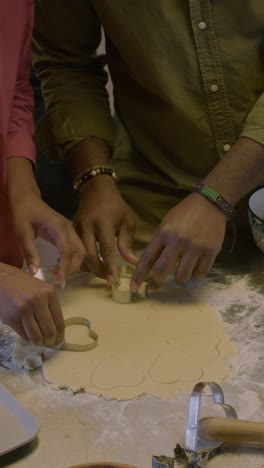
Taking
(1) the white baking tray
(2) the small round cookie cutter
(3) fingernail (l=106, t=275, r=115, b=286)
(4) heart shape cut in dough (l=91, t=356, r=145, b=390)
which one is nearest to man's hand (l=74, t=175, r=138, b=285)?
(3) fingernail (l=106, t=275, r=115, b=286)

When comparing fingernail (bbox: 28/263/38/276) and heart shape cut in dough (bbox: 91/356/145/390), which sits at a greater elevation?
fingernail (bbox: 28/263/38/276)

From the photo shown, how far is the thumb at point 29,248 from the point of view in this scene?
3.59ft

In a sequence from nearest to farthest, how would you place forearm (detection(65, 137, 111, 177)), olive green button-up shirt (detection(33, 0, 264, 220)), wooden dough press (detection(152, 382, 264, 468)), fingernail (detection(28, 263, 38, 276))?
1. wooden dough press (detection(152, 382, 264, 468))
2. fingernail (detection(28, 263, 38, 276))
3. olive green button-up shirt (detection(33, 0, 264, 220))
4. forearm (detection(65, 137, 111, 177))

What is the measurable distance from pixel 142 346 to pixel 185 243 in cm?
20

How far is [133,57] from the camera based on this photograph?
4.18 ft

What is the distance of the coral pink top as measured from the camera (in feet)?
3.74

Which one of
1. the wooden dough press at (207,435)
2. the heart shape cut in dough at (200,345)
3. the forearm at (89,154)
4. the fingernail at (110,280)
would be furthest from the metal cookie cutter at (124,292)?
the wooden dough press at (207,435)

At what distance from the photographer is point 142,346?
103 cm

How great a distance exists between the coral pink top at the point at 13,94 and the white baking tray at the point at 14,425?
50cm

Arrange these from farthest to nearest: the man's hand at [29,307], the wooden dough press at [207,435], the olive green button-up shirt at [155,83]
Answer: the olive green button-up shirt at [155,83] < the man's hand at [29,307] < the wooden dough press at [207,435]

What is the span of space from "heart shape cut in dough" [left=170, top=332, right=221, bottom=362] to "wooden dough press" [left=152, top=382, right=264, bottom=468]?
0.66ft

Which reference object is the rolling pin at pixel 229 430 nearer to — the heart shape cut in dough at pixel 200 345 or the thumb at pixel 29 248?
the heart shape cut in dough at pixel 200 345

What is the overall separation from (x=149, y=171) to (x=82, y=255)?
0.35 meters

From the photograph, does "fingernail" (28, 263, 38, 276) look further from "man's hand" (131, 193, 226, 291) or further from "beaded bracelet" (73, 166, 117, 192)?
"beaded bracelet" (73, 166, 117, 192)
